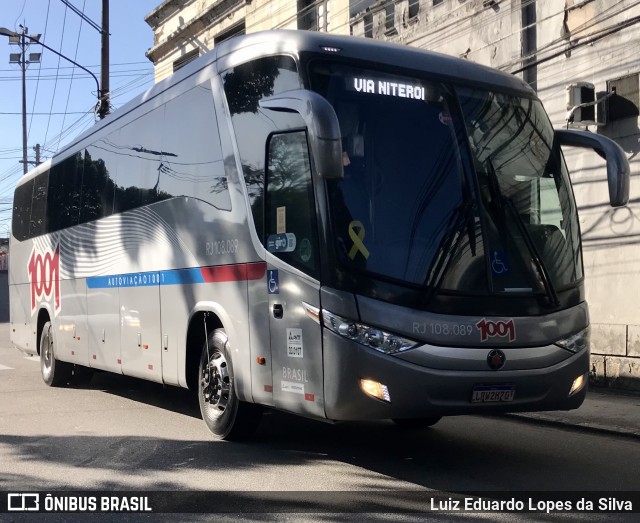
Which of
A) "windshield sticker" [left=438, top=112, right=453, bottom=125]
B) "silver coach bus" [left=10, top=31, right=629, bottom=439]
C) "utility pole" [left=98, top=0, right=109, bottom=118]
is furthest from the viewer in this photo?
"utility pole" [left=98, top=0, right=109, bottom=118]

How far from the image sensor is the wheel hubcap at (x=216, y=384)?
842 centimetres

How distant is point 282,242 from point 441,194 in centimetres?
135

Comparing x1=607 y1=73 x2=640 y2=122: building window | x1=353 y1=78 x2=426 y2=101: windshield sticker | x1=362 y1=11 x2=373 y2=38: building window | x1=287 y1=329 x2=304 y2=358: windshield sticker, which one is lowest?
x1=287 y1=329 x2=304 y2=358: windshield sticker

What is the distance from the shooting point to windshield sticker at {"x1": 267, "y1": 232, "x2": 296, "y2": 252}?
7117mm

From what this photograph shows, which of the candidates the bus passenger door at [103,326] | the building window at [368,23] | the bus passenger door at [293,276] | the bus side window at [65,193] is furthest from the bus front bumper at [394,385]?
the building window at [368,23]

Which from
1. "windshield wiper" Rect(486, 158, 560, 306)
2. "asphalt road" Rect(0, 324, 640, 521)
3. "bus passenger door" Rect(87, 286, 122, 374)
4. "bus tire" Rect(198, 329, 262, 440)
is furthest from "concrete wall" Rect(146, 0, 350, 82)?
"windshield wiper" Rect(486, 158, 560, 306)

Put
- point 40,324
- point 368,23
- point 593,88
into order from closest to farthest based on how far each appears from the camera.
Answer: point 593,88 → point 40,324 → point 368,23

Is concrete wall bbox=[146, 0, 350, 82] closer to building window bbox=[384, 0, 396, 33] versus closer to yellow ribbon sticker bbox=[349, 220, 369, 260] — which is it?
building window bbox=[384, 0, 396, 33]

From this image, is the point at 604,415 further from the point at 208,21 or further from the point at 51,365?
the point at 208,21

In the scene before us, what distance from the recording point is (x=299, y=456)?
7781 millimetres

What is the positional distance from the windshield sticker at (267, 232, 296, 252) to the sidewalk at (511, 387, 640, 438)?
4.33 meters

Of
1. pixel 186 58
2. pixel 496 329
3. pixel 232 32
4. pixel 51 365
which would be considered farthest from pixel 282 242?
pixel 186 58

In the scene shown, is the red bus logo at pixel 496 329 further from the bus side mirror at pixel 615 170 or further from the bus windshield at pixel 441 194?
the bus side mirror at pixel 615 170

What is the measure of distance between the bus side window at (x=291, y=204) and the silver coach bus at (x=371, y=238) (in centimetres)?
2
